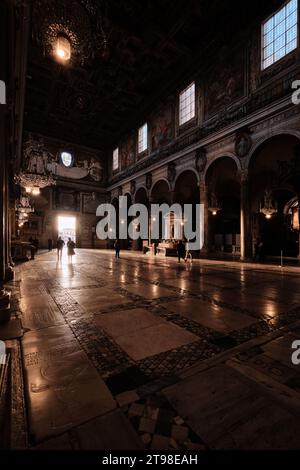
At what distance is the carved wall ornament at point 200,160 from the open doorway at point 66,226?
19786 mm

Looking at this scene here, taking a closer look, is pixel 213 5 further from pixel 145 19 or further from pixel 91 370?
pixel 91 370

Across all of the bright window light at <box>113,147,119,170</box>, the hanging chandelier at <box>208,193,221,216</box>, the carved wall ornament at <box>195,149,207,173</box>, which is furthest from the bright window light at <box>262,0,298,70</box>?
the bright window light at <box>113,147,119,170</box>

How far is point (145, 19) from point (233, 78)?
6.58m

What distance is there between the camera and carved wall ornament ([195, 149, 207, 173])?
15.5 m

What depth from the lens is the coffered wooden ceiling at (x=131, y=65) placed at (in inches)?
512

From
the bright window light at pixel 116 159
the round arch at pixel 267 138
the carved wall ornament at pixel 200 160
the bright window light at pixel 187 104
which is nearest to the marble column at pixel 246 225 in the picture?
the round arch at pixel 267 138

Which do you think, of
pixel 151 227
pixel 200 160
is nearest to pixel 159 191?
pixel 151 227

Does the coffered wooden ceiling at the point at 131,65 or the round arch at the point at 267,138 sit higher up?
the coffered wooden ceiling at the point at 131,65

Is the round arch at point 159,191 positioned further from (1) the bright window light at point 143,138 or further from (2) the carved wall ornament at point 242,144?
(2) the carved wall ornament at point 242,144

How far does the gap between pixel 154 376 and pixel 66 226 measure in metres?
29.5

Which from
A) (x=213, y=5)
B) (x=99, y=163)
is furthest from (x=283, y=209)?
(x=99, y=163)

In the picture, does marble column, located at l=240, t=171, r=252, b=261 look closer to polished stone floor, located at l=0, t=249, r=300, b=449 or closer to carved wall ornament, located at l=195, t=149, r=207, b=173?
carved wall ornament, located at l=195, t=149, r=207, b=173

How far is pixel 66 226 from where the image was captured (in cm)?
2933

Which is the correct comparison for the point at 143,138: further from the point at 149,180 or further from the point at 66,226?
the point at 66,226
